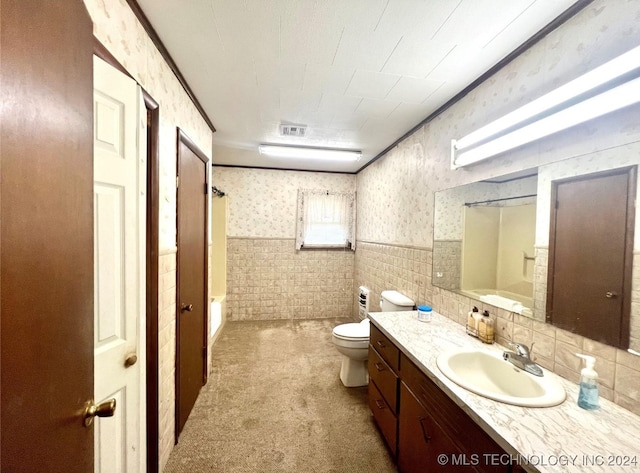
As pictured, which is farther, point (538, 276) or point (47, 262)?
point (538, 276)

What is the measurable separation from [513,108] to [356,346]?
76.7 inches

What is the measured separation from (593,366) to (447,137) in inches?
59.9

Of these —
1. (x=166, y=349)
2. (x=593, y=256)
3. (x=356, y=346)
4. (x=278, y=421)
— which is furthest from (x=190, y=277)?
(x=593, y=256)

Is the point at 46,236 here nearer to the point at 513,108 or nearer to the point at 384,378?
the point at 384,378

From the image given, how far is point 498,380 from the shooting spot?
1.24m

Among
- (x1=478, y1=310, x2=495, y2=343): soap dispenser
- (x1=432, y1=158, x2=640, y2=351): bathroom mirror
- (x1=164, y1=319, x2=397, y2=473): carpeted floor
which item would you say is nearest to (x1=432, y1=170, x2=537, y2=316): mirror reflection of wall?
(x1=432, y1=158, x2=640, y2=351): bathroom mirror

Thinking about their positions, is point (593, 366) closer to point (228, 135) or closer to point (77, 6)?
point (77, 6)

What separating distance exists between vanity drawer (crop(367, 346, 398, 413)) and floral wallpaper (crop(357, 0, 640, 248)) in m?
1.01

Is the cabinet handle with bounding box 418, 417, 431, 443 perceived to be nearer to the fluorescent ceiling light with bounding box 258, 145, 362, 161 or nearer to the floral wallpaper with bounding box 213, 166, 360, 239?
the fluorescent ceiling light with bounding box 258, 145, 362, 161

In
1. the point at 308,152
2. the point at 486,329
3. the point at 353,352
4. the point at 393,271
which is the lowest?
the point at 353,352

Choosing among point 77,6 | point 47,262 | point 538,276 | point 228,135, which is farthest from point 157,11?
point 538,276

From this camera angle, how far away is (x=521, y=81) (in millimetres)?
1288

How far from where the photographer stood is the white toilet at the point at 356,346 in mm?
2146

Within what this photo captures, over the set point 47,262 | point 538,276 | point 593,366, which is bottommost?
point 593,366
